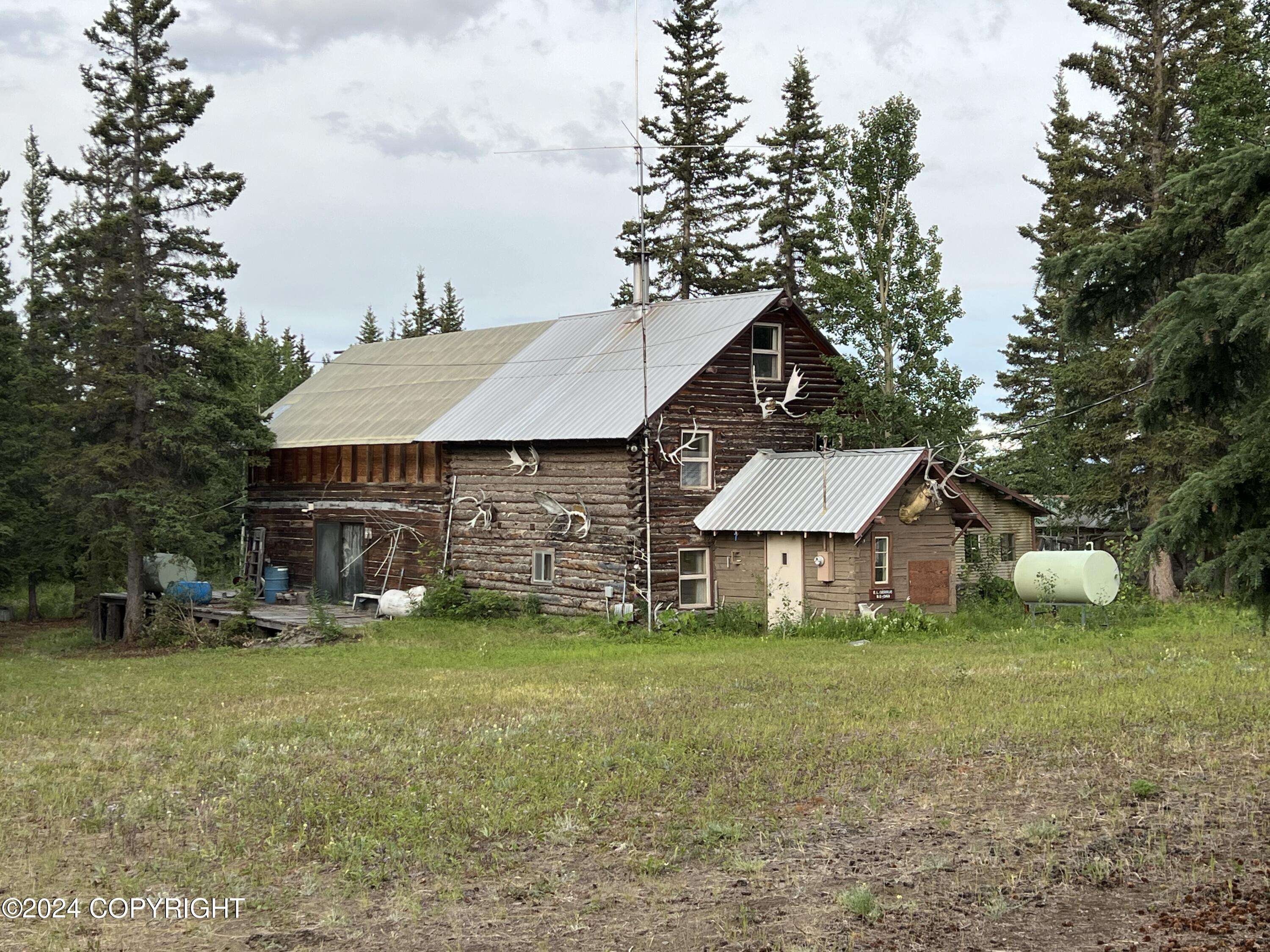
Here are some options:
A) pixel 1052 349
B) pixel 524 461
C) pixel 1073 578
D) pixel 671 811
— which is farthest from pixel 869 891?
pixel 1052 349

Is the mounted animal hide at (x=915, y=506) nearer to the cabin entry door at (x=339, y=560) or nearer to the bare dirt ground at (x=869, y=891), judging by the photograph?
the cabin entry door at (x=339, y=560)

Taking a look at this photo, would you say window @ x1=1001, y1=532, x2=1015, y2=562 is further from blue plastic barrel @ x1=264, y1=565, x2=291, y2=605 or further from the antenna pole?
blue plastic barrel @ x1=264, y1=565, x2=291, y2=605

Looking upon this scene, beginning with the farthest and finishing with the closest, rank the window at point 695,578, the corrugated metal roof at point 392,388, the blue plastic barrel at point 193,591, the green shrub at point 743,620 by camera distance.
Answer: the corrugated metal roof at point 392,388, the blue plastic barrel at point 193,591, the window at point 695,578, the green shrub at point 743,620

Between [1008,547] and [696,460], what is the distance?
11344mm

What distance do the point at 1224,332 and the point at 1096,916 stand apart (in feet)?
15.0

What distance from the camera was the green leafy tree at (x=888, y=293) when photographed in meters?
35.5

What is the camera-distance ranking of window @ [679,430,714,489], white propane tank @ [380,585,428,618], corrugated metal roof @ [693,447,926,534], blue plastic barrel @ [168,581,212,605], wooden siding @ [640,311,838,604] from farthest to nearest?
1. blue plastic barrel @ [168,581,212,605]
2. white propane tank @ [380,585,428,618]
3. window @ [679,430,714,489]
4. wooden siding @ [640,311,838,604]
5. corrugated metal roof @ [693,447,926,534]

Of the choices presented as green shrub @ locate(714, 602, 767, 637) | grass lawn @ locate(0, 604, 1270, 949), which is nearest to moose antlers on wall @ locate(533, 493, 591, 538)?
green shrub @ locate(714, 602, 767, 637)

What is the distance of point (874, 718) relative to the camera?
50.0 ft

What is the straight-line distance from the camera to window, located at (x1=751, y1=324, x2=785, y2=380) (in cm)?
3312

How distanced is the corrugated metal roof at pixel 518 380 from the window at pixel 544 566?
3083mm

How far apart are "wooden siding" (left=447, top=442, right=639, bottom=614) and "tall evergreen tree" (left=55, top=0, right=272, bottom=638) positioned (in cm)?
663

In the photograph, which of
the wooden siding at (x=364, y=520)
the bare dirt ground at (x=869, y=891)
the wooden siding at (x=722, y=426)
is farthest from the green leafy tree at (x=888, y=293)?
the bare dirt ground at (x=869, y=891)

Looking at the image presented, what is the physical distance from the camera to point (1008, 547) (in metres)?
37.0
